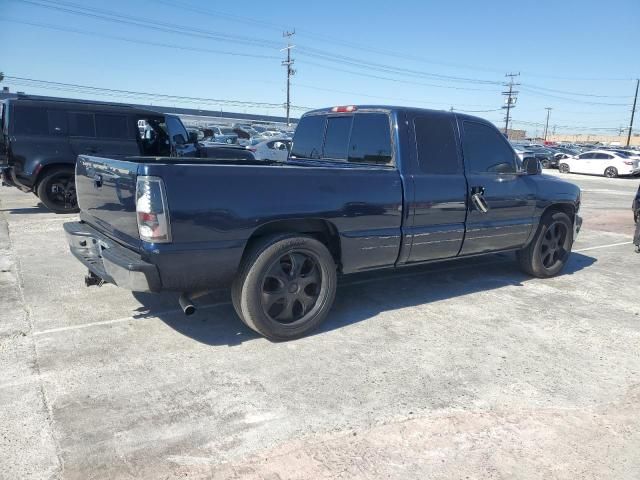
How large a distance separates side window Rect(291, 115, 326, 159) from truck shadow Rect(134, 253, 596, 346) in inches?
60.1

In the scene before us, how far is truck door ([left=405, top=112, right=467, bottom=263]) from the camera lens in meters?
4.58

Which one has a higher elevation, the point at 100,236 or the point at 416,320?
the point at 100,236

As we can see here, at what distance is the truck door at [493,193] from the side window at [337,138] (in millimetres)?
1206

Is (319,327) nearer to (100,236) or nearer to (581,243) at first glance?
(100,236)

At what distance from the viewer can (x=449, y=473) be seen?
8.23 feet

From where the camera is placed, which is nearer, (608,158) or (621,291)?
(621,291)

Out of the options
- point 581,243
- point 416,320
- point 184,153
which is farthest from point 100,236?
point 581,243

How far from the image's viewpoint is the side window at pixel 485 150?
16.9 ft

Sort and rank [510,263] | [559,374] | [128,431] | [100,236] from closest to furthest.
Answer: [128,431], [559,374], [100,236], [510,263]

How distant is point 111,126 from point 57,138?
3.36ft

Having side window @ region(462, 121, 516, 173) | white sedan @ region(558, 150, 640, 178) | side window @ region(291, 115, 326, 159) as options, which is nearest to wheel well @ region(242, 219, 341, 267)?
side window @ region(291, 115, 326, 159)

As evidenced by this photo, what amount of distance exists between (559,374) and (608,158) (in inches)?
1259

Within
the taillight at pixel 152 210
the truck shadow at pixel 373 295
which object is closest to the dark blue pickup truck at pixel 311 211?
the taillight at pixel 152 210

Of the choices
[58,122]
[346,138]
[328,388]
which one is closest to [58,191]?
[58,122]
